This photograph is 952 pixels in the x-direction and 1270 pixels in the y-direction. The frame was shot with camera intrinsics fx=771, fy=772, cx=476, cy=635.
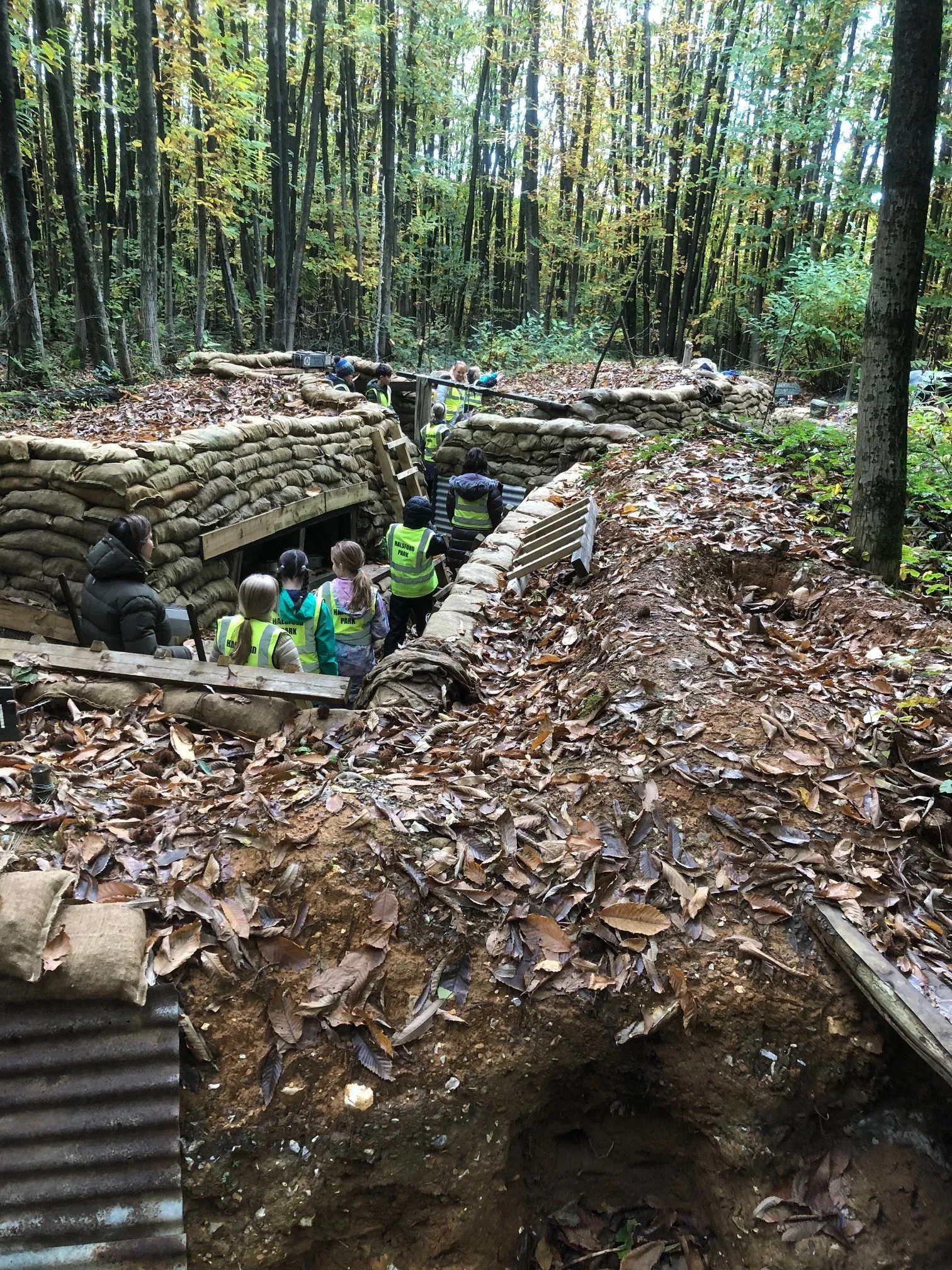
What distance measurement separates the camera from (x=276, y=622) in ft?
16.4

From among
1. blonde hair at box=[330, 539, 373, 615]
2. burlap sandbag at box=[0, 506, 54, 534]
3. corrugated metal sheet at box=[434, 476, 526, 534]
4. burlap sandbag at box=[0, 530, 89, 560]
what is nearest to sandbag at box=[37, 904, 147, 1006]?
blonde hair at box=[330, 539, 373, 615]

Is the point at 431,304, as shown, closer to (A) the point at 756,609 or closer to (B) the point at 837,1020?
(A) the point at 756,609

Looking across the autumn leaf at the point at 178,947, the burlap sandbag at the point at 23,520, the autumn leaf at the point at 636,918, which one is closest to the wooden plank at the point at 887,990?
the autumn leaf at the point at 636,918

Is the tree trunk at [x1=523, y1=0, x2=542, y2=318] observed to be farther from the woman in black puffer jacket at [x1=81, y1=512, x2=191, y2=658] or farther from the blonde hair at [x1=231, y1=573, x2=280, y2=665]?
the blonde hair at [x1=231, y1=573, x2=280, y2=665]

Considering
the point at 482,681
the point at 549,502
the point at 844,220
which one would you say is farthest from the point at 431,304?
the point at 482,681

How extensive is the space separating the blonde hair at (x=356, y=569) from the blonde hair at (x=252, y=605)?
2.35 feet

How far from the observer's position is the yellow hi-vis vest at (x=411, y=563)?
6387 mm

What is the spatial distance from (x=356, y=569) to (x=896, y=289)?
12.9 feet

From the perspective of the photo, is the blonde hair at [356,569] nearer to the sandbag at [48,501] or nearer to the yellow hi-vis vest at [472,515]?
the sandbag at [48,501]

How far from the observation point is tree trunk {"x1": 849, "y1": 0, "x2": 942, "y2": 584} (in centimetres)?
457

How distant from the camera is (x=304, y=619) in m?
4.94

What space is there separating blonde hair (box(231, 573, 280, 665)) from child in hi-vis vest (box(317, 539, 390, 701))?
625 mm

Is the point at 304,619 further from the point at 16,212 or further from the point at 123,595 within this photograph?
the point at 16,212

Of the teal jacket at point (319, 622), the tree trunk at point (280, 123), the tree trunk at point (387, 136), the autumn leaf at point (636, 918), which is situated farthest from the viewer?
the tree trunk at point (387, 136)
